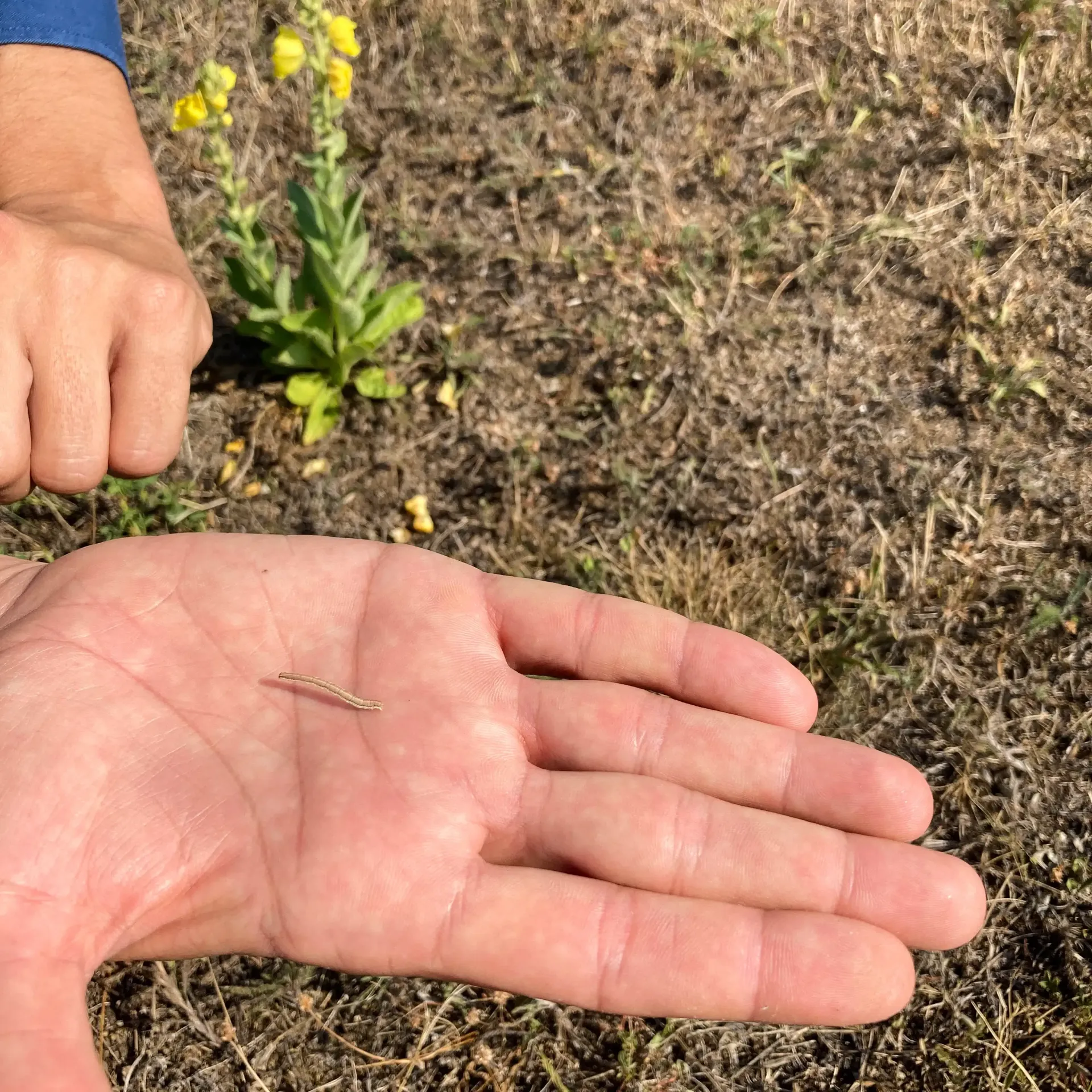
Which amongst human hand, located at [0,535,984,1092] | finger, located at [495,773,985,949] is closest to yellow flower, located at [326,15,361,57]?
human hand, located at [0,535,984,1092]

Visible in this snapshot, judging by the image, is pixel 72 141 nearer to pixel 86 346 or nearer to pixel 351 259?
pixel 351 259

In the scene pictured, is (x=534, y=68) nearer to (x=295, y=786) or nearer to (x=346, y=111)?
(x=346, y=111)

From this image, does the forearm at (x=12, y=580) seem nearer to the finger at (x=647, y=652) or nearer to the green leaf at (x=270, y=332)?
the finger at (x=647, y=652)

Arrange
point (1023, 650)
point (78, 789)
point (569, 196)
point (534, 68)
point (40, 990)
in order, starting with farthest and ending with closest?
point (534, 68)
point (569, 196)
point (1023, 650)
point (78, 789)
point (40, 990)

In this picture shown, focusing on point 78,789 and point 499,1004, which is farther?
point 499,1004

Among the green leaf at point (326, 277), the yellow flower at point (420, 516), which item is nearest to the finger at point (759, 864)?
the yellow flower at point (420, 516)

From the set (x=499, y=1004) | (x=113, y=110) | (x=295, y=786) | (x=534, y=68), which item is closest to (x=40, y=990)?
(x=295, y=786)

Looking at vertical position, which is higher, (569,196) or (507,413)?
(569,196)
